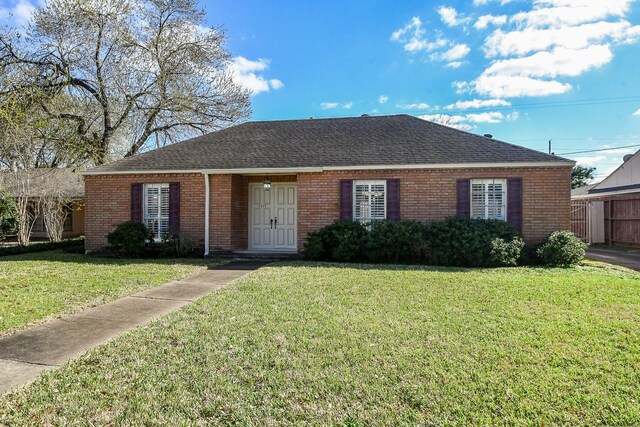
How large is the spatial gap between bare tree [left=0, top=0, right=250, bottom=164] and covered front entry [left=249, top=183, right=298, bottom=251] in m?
9.07

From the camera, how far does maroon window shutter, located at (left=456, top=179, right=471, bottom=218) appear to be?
11016mm

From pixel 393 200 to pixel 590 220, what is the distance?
12.3 m

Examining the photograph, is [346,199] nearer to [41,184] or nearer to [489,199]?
[489,199]

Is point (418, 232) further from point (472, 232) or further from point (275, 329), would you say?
point (275, 329)

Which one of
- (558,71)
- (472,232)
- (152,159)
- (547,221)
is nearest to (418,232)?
(472,232)

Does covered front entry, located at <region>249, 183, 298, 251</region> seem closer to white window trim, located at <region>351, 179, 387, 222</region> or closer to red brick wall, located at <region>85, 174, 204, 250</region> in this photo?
red brick wall, located at <region>85, 174, 204, 250</region>

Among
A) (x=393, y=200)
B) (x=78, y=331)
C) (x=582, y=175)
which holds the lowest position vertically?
(x=78, y=331)

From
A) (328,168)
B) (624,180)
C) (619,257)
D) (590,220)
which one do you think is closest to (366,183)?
(328,168)

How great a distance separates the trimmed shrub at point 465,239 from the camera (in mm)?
9750

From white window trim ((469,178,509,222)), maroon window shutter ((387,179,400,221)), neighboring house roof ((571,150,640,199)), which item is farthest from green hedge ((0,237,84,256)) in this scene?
neighboring house roof ((571,150,640,199))

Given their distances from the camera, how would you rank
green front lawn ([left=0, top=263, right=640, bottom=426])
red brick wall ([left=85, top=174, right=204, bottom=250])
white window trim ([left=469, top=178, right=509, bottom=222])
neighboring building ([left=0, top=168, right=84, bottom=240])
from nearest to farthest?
green front lawn ([left=0, top=263, right=640, bottom=426]), white window trim ([left=469, top=178, right=509, bottom=222]), red brick wall ([left=85, top=174, right=204, bottom=250]), neighboring building ([left=0, top=168, right=84, bottom=240])

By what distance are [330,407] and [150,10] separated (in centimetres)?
2223

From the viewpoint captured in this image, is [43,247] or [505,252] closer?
[505,252]

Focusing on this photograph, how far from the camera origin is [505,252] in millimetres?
9703
